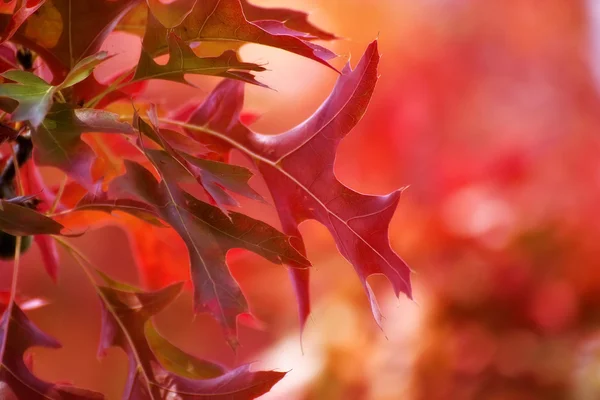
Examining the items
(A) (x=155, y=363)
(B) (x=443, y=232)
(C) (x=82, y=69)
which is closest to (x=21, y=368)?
(A) (x=155, y=363)

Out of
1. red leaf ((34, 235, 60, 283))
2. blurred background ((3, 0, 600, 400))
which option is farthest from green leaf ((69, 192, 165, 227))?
blurred background ((3, 0, 600, 400))

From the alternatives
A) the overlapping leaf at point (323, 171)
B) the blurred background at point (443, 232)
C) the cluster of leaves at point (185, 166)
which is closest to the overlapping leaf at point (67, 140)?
the cluster of leaves at point (185, 166)

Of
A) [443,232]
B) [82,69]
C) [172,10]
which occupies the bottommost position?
[82,69]

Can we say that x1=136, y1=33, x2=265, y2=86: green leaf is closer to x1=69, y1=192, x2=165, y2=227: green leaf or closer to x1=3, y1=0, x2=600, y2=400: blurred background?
x1=69, y1=192, x2=165, y2=227: green leaf

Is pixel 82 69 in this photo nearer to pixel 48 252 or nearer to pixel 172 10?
pixel 172 10

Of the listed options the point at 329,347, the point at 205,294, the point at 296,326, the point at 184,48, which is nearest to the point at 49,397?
the point at 205,294

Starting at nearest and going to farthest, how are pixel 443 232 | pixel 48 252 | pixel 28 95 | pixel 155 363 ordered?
pixel 28 95 < pixel 155 363 < pixel 48 252 < pixel 443 232

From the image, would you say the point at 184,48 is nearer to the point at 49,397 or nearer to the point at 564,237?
the point at 49,397
